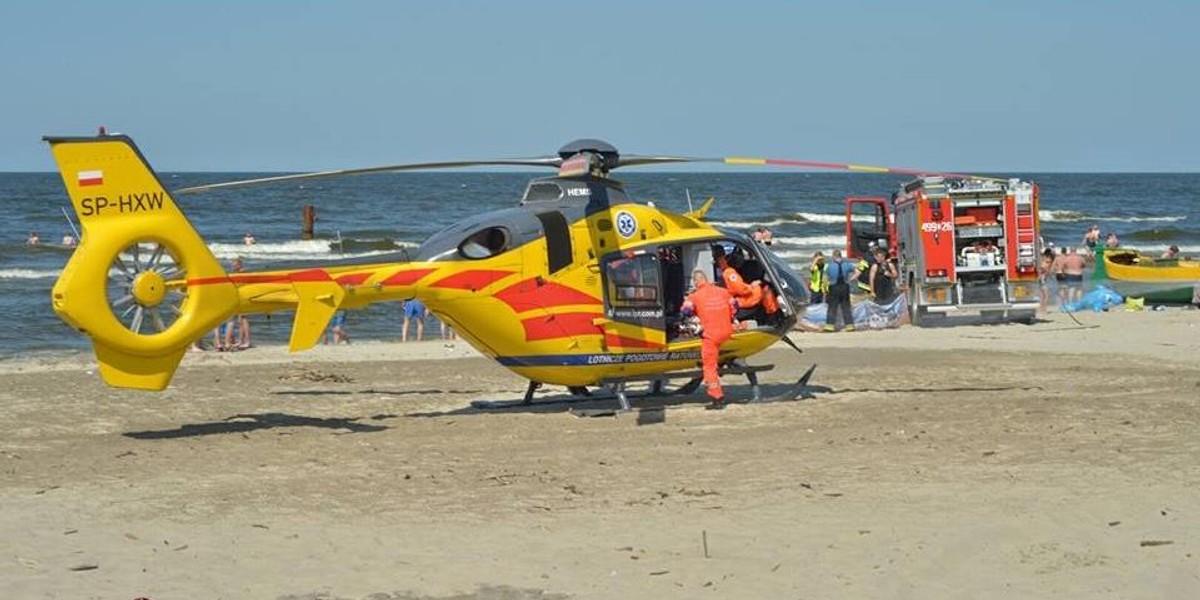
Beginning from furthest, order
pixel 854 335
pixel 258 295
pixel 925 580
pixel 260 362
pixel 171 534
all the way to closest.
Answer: pixel 854 335, pixel 260 362, pixel 258 295, pixel 171 534, pixel 925 580

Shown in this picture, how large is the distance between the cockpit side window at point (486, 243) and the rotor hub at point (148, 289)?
9.38ft

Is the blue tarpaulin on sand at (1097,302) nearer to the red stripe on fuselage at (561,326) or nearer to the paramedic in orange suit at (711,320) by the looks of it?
the paramedic in orange suit at (711,320)

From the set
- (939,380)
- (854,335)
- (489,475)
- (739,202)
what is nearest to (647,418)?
(489,475)

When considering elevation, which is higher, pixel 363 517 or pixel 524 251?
pixel 524 251

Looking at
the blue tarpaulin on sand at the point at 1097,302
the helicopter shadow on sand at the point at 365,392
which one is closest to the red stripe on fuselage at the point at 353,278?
the helicopter shadow on sand at the point at 365,392

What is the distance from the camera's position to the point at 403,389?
17750mm

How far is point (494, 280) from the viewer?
47.6ft

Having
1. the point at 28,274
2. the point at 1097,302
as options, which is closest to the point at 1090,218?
the point at 1097,302

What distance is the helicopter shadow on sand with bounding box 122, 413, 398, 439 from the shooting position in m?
14.2

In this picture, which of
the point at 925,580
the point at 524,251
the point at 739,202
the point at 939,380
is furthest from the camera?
the point at 739,202

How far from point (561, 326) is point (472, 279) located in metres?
1.01

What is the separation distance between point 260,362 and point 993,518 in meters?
12.9

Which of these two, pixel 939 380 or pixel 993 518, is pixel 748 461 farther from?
pixel 939 380

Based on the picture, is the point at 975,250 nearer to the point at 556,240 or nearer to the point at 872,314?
the point at 872,314
